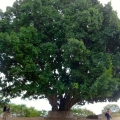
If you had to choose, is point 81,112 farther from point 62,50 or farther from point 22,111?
point 62,50

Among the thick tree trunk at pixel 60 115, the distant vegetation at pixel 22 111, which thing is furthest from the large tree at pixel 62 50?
the distant vegetation at pixel 22 111

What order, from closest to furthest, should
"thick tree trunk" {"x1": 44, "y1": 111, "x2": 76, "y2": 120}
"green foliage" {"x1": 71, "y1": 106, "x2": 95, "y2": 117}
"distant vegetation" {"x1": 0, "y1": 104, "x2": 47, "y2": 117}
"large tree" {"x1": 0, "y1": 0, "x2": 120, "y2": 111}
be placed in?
"large tree" {"x1": 0, "y1": 0, "x2": 120, "y2": 111}
"thick tree trunk" {"x1": 44, "y1": 111, "x2": 76, "y2": 120}
"distant vegetation" {"x1": 0, "y1": 104, "x2": 47, "y2": 117}
"green foliage" {"x1": 71, "y1": 106, "x2": 95, "y2": 117}

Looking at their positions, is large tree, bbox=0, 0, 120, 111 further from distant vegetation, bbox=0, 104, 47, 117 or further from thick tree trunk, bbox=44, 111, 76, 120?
distant vegetation, bbox=0, 104, 47, 117

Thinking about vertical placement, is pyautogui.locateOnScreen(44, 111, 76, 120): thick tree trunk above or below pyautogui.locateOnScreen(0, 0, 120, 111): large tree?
below

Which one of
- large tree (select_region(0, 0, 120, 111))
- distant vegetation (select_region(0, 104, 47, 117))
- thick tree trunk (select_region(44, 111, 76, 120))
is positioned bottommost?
thick tree trunk (select_region(44, 111, 76, 120))

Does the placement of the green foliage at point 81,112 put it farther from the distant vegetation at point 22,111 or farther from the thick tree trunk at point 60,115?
the thick tree trunk at point 60,115

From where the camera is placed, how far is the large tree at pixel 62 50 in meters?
15.0

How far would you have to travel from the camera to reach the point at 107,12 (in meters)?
17.8

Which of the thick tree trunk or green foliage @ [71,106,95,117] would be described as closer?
the thick tree trunk

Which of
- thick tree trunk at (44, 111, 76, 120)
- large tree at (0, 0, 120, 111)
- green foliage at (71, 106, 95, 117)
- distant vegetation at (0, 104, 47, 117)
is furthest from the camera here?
green foliage at (71, 106, 95, 117)

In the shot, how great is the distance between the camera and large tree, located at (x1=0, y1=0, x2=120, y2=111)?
15047mm

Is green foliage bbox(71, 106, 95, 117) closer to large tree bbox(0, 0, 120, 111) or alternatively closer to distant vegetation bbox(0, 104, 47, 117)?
distant vegetation bbox(0, 104, 47, 117)

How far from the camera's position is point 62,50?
16109mm

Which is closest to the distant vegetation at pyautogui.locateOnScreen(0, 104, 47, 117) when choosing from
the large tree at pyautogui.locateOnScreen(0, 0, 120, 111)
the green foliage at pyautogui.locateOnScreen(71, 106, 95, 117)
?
the green foliage at pyautogui.locateOnScreen(71, 106, 95, 117)
